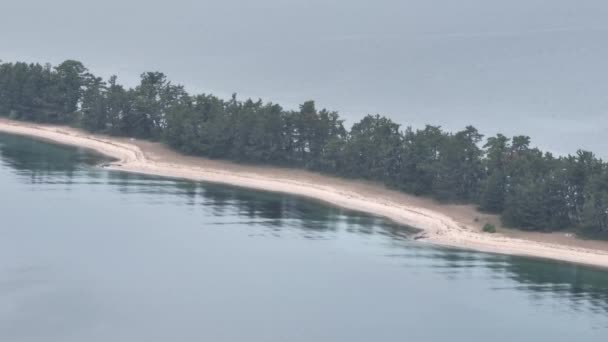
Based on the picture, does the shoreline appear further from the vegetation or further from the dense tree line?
the dense tree line

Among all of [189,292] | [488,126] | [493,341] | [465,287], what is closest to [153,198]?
[189,292]

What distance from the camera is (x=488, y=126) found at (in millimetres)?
113250

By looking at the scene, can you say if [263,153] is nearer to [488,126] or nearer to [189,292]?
[189,292]

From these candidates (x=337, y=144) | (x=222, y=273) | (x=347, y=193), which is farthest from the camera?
(x=337, y=144)

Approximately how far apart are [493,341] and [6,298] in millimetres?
22095

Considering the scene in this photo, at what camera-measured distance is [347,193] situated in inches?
2926

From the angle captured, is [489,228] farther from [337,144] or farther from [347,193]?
[337,144]

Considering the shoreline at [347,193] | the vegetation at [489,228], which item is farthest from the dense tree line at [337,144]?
the vegetation at [489,228]

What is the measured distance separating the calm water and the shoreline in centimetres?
159

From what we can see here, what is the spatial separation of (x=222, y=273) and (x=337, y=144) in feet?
82.3

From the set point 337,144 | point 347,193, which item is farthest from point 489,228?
point 337,144

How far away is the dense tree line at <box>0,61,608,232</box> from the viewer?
2566 inches

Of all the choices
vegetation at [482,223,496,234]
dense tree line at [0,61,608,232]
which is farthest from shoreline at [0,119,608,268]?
dense tree line at [0,61,608,232]

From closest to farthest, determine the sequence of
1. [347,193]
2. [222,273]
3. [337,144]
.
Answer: [222,273] → [347,193] → [337,144]
